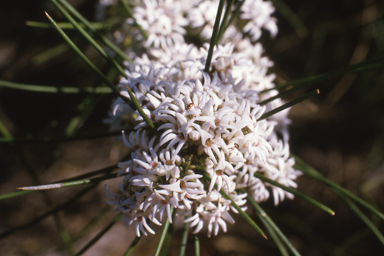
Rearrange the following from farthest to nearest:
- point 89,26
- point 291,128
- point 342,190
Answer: point 291,128, point 89,26, point 342,190

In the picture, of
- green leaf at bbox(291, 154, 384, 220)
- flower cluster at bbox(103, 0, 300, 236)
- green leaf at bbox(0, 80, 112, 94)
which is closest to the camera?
flower cluster at bbox(103, 0, 300, 236)

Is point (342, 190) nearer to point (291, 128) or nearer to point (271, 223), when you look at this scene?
point (271, 223)

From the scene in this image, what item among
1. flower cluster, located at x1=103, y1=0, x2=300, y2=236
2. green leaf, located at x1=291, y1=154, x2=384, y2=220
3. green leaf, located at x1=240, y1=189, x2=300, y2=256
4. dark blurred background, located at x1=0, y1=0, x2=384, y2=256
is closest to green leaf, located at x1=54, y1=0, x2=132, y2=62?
flower cluster, located at x1=103, y1=0, x2=300, y2=236

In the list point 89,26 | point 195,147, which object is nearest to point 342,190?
point 195,147

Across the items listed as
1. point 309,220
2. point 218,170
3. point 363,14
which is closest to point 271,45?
point 363,14

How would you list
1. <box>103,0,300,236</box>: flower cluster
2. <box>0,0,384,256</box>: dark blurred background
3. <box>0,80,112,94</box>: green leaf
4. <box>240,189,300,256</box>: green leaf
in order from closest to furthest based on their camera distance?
<box>103,0,300,236</box>: flower cluster < <box>240,189,300,256</box>: green leaf < <box>0,80,112,94</box>: green leaf < <box>0,0,384,256</box>: dark blurred background

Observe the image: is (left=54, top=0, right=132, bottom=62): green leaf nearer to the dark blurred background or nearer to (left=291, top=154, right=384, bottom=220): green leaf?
the dark blurred background

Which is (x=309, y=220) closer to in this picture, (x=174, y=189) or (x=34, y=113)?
(x=174, y=189)

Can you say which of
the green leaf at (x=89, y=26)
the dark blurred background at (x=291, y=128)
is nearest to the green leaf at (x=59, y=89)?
the green leaf at (x=89, y=26)

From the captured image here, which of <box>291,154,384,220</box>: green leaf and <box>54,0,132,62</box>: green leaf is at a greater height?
<box>54,0,132,62</box>: green leaf
